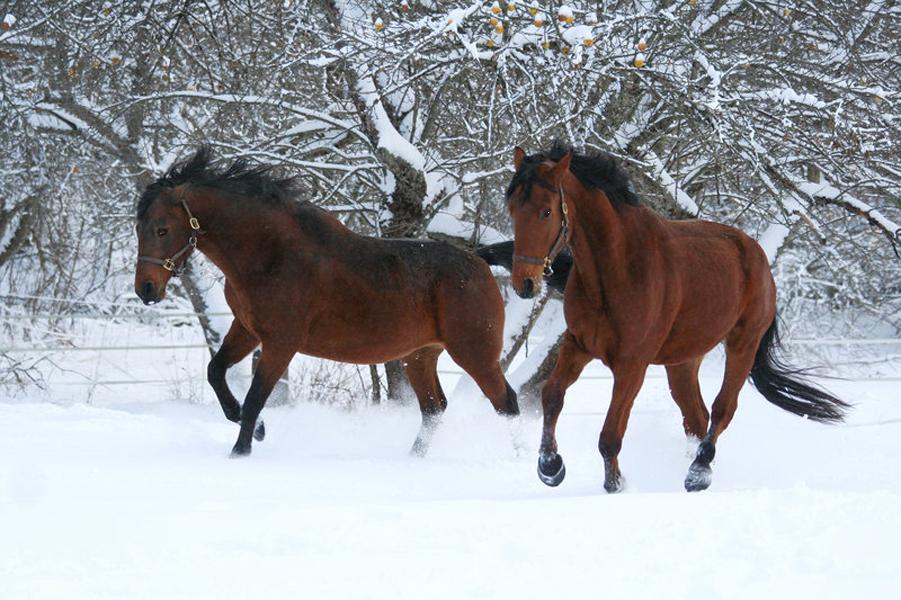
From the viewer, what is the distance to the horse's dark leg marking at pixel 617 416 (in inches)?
226

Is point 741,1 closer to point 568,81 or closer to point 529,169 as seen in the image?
point 568,81

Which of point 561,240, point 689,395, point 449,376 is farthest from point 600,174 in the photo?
point 449,376

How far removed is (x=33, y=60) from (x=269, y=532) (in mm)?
9315

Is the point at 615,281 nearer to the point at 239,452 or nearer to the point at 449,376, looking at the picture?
the point at 239,452

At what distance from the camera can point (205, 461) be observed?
630 centimetres

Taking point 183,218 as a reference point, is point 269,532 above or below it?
below

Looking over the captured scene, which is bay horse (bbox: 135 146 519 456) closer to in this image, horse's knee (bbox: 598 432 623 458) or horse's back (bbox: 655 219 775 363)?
horse's back (bbox: 655 219 775 363)

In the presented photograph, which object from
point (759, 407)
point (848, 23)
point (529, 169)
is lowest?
point (759, 407)

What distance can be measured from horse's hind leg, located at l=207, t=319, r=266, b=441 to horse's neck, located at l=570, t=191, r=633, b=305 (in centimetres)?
247

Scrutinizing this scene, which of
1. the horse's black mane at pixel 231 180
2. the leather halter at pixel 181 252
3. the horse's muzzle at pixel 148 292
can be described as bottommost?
the horse's muzzle at pixel 148 292

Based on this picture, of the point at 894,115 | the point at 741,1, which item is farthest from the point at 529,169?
the point at 894,115

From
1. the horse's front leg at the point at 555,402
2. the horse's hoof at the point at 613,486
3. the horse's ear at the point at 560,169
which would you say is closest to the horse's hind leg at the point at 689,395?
the horse's front leg at the point at 555,402

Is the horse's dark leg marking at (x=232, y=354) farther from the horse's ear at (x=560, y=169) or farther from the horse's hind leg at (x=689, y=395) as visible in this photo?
the horse's hind leg at (x=689, y=395)

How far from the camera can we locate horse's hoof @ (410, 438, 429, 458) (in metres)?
7.42
